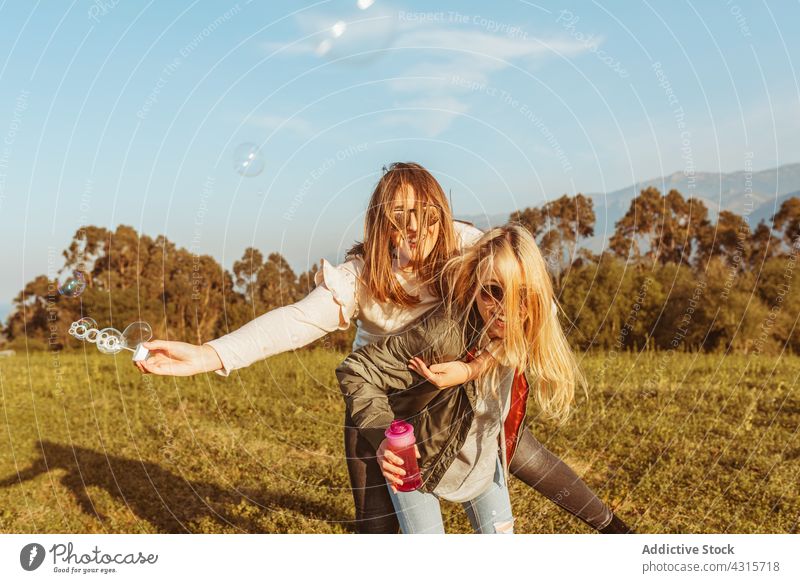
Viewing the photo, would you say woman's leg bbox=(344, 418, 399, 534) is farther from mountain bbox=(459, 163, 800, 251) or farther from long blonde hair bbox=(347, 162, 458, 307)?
mountain bbox=(459, 163, 800, 251)

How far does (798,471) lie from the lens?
5633 mm

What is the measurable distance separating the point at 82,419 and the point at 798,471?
7.19m

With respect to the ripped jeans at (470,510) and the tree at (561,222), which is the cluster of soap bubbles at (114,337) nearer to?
the ripped jeans at (470,510)

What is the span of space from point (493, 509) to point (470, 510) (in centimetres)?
17

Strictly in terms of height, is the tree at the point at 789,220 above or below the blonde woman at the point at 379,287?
above

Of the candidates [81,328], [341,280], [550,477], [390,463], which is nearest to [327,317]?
[341,280]

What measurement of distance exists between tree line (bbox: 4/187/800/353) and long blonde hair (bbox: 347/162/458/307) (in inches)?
213

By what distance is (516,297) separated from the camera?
341 cm

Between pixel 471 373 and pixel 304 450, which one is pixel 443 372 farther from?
pixel 304 450

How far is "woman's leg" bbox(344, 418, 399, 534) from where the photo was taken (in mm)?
3613

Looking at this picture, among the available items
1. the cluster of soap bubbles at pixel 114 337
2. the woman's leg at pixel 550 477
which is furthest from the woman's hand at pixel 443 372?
the cluster of soap bubbles at pixel 114 337

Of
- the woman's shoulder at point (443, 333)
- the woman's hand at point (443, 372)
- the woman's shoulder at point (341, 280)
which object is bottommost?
the woman's hand at point (443, 372)

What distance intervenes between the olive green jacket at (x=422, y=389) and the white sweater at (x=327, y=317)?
14 cm

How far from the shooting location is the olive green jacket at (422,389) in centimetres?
335
